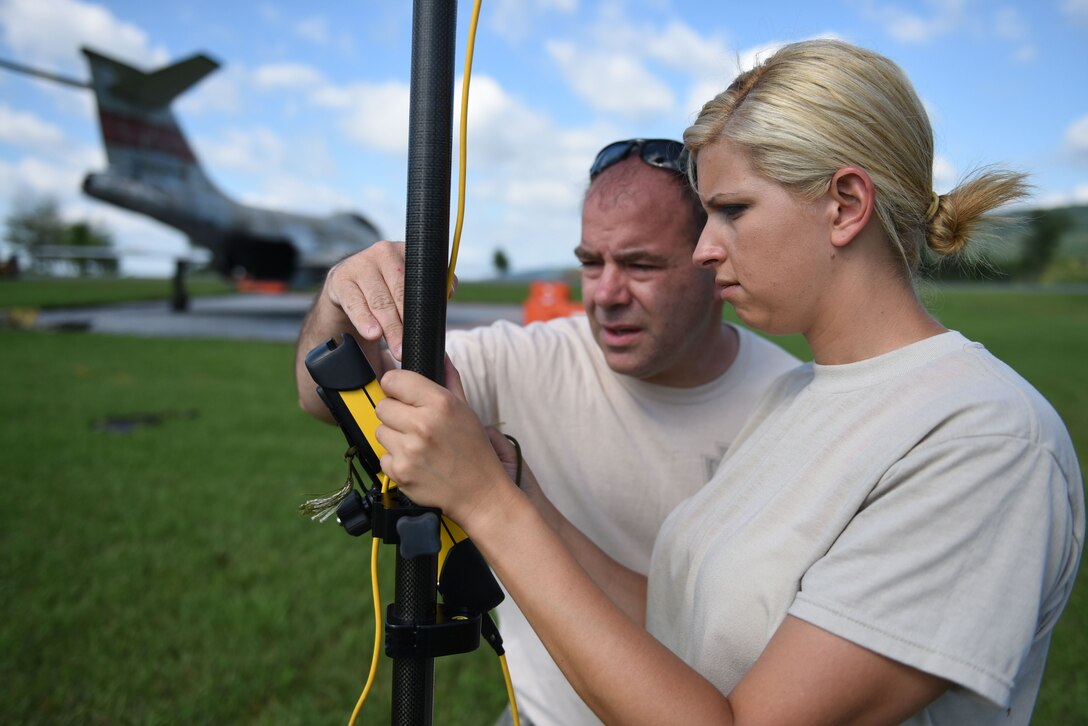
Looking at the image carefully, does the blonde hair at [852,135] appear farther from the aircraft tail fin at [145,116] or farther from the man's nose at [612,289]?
the aircraft tail fin at [145,116]

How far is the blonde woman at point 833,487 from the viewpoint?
1.02m

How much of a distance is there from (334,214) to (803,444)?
35190mm

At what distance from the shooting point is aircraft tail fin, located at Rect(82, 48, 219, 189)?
26.0 meters

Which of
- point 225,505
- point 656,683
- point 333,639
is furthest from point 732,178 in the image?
point 225,505

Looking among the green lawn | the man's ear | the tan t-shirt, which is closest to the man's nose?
the tan t-shirt

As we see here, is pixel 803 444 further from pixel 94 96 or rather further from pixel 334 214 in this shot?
pixel 334 214

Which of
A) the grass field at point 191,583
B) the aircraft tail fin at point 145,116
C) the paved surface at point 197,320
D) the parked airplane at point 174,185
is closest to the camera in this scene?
the grass field at point 191,583

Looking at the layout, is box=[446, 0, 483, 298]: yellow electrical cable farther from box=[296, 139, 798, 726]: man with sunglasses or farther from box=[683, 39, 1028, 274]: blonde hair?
box=[296, 139, 798, 726]: man with sunglasses

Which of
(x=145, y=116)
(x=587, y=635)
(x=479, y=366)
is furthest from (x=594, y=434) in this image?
(x=145, y=116)

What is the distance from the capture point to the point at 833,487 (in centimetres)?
120

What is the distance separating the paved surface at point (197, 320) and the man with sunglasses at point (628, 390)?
1406 centimetres

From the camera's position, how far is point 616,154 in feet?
7.57

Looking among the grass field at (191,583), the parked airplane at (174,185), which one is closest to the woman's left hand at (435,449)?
the grass field at (191,583)

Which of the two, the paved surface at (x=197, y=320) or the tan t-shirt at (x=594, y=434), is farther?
the paved surface at (x=197, y=320)
